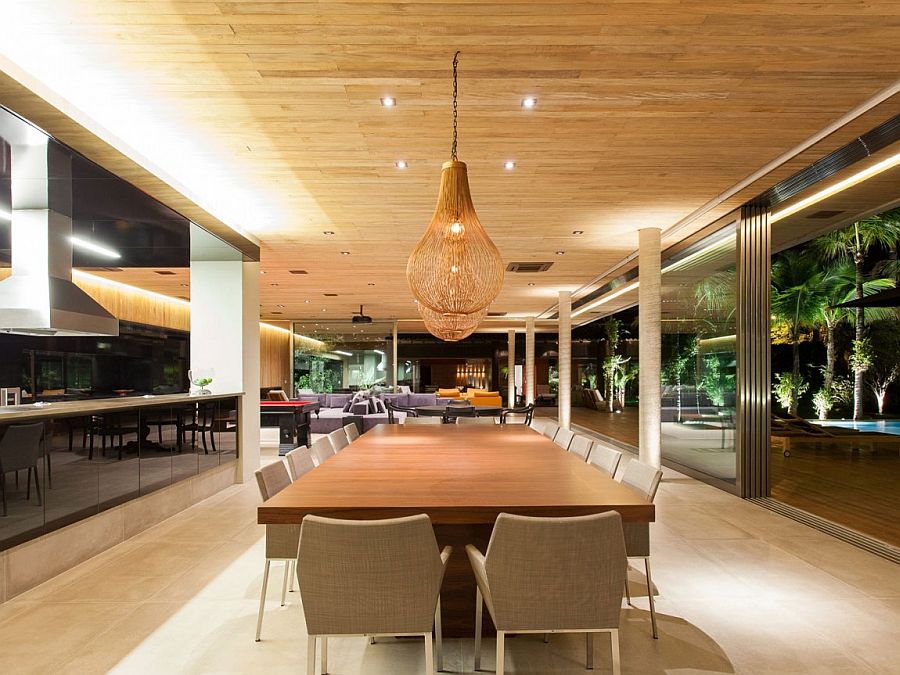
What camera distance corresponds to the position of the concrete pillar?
705cm

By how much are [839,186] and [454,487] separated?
486cm

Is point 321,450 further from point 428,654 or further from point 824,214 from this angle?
point 824,214

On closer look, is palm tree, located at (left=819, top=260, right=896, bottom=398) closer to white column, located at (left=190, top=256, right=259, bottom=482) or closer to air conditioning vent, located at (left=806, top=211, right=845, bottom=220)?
air conditioning vent, located at (left=806, top=211, right=845, bottom=220)

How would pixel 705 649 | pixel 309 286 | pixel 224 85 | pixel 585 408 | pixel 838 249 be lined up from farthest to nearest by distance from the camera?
pixel 585 408 < pixel 838 249 < pixel 309 286 < pixel 224 85 < pixel 705 649

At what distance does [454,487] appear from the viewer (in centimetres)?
271

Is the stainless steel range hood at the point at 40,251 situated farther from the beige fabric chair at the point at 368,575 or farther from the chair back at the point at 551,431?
the chair back at the point at 551,431

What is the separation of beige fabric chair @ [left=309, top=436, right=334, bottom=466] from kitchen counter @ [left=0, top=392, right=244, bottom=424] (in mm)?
1568

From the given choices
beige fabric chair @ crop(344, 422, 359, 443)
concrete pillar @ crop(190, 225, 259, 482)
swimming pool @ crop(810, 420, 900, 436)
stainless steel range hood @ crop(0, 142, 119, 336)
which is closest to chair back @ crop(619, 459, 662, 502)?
beige fabric chair @ crop(344, 422, 359, 443)

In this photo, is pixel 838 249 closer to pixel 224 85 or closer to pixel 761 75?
pixel 761 75

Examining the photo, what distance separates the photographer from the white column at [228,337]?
23.2 feet

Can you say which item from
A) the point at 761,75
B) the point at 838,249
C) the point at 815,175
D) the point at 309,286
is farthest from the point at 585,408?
the point at 761,75

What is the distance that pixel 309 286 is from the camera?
38.0ft

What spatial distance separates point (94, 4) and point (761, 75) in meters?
3.61

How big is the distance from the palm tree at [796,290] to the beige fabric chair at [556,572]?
13609 millimetres
